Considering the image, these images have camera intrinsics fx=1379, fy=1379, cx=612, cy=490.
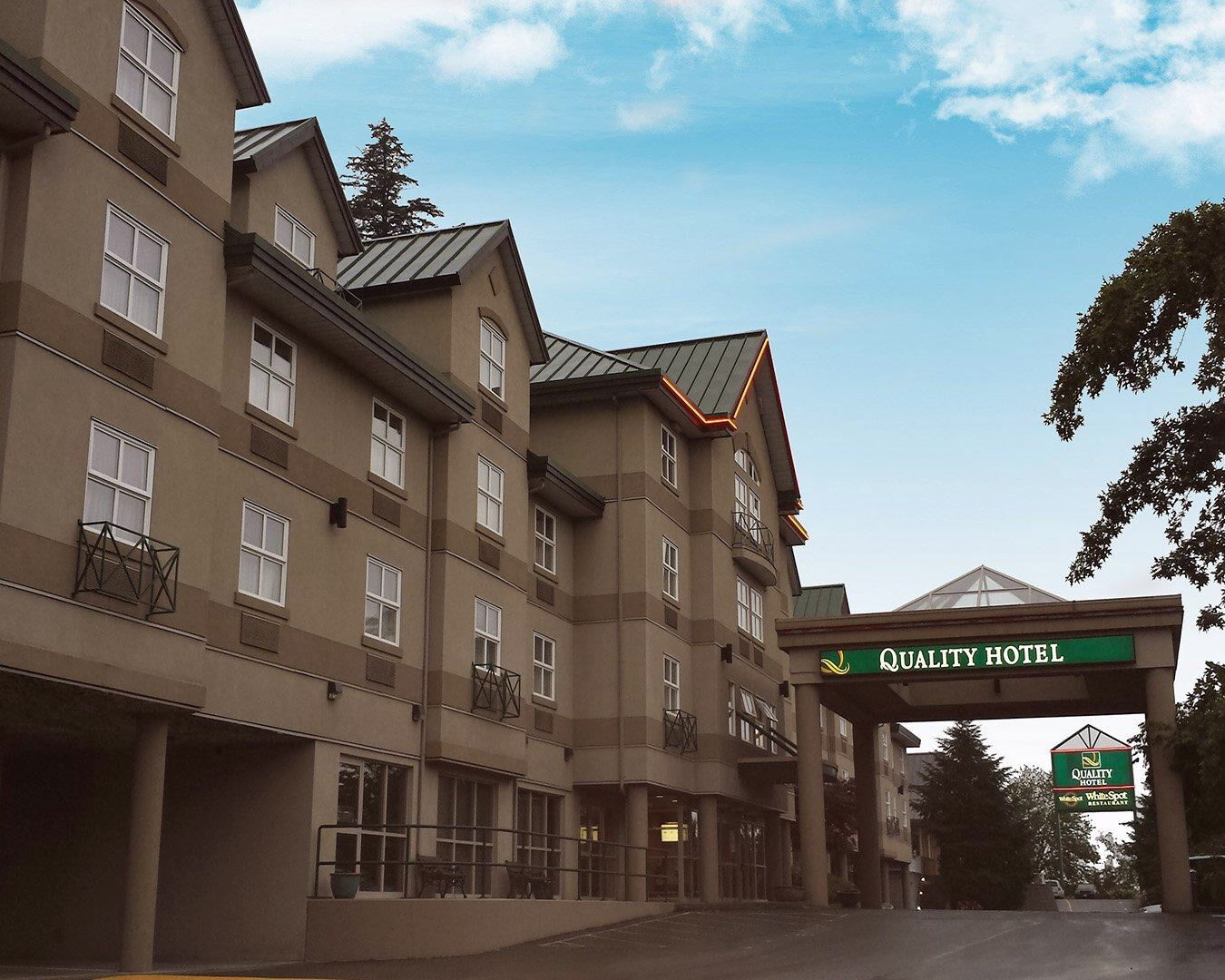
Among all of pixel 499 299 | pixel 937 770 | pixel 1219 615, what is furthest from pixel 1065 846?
pixel 1219 615

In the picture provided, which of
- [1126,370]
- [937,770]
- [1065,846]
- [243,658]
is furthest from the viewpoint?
[1065,846]

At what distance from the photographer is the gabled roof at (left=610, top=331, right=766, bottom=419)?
125 ft

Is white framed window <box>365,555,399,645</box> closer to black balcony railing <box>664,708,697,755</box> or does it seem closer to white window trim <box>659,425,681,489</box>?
black balcony railing <box>664,708,697,755</box>

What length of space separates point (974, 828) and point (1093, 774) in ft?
57.9

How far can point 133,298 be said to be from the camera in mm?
17953

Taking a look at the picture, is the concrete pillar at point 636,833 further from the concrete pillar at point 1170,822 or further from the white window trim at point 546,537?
the concrete pillar at point 1170,822

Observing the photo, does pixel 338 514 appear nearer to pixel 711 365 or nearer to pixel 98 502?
pixel 98 502

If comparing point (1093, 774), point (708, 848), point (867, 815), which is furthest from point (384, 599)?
point (1093, 774)

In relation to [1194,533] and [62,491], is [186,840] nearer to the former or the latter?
[62,491]

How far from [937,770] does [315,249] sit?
47.3 m

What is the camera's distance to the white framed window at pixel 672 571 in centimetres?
3512

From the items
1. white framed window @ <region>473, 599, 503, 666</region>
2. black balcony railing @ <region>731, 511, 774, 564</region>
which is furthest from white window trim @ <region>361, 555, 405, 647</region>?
black balcony railing @ <region>731, 511, 774, 564</region>

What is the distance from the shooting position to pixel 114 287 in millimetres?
17625

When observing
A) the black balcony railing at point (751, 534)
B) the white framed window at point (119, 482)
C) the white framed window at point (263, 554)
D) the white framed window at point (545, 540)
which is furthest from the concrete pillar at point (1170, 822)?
the white framed window at point (119, 482)
